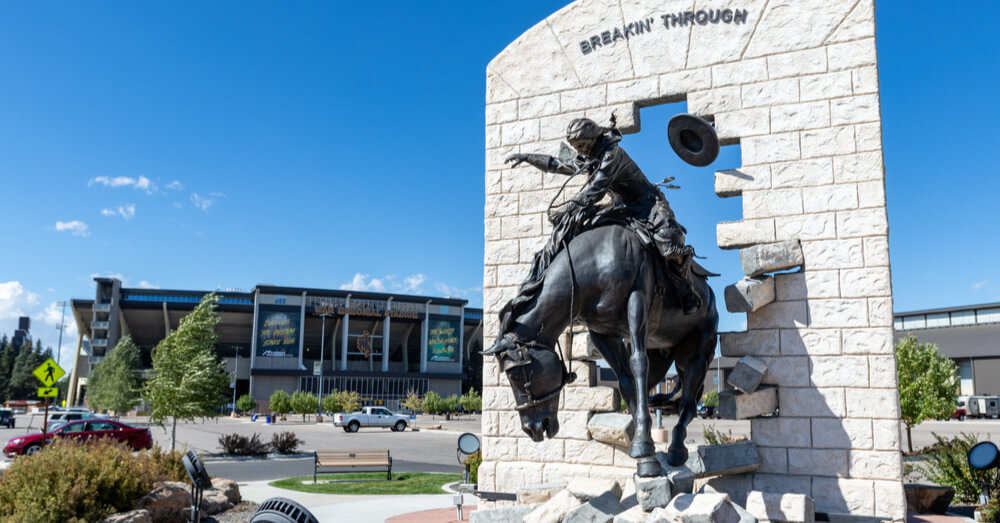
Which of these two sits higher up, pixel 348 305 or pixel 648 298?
pixel 348 305

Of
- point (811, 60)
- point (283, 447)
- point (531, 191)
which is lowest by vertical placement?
point (283, 447)

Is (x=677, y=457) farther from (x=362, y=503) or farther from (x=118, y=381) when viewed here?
(x=118, y=381)

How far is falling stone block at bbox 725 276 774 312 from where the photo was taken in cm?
632

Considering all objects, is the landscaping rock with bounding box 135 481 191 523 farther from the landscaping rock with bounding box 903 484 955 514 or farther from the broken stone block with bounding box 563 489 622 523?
the landscaping rock with bounding box 903 484 955 514

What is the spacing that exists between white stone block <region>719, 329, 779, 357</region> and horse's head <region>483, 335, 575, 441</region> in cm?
274

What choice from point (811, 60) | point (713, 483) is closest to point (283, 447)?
point (713, 483)

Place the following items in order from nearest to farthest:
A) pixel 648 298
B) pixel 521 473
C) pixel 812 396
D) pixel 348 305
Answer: pixel 648 298, pixel 812 396, pixel 521 473, pixel 348 305

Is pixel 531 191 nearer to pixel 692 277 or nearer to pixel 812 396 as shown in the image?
pixel 692 277

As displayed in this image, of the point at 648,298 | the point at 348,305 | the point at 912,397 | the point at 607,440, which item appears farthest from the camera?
the point at 348,305

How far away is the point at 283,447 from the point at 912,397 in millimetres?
20084

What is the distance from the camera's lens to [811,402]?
Answer: 20.6ft

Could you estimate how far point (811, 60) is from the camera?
6.62m

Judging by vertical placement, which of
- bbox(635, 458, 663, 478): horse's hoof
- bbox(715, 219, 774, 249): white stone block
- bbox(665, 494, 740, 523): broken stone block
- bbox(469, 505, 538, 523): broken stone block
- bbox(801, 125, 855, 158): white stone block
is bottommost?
bbox(469, 505, 538, 523): broken stone block

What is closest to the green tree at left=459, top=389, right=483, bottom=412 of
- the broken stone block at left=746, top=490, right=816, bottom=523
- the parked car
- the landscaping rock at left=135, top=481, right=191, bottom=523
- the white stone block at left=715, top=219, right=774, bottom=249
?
the parked car
